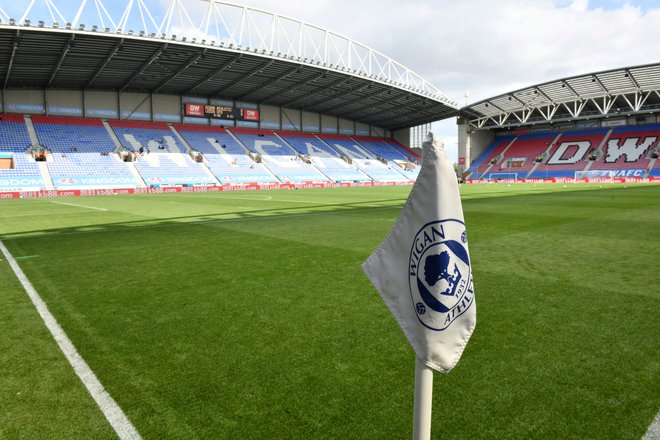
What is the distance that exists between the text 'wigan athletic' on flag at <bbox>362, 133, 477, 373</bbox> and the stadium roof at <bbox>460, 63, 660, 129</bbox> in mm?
53329

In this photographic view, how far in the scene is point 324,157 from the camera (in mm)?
58688

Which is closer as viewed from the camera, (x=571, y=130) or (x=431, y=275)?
(x=431, y=275)

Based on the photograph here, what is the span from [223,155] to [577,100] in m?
43.0

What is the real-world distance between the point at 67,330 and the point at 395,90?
169ft

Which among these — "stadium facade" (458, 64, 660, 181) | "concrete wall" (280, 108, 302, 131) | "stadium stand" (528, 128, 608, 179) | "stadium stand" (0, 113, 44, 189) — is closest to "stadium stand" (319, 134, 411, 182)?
"concrete wall" (280, 108, 302, 131)

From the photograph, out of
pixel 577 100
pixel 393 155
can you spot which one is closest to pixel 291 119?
pixel 393 155

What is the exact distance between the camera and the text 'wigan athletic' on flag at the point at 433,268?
1.56 meters

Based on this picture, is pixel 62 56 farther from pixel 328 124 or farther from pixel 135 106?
pixel 328 124

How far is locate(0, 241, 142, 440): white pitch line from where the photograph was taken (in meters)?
2.70

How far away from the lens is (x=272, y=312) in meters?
4.93

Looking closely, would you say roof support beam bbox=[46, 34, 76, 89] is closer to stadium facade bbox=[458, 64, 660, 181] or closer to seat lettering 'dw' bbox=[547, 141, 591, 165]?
stadium facade bbox=[458, 64, 660, 181]

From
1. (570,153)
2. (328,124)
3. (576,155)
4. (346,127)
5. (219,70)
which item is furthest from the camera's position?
(346,127)

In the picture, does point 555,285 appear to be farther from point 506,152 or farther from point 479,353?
point 506,152

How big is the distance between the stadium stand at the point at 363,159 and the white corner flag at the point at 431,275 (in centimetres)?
5536
